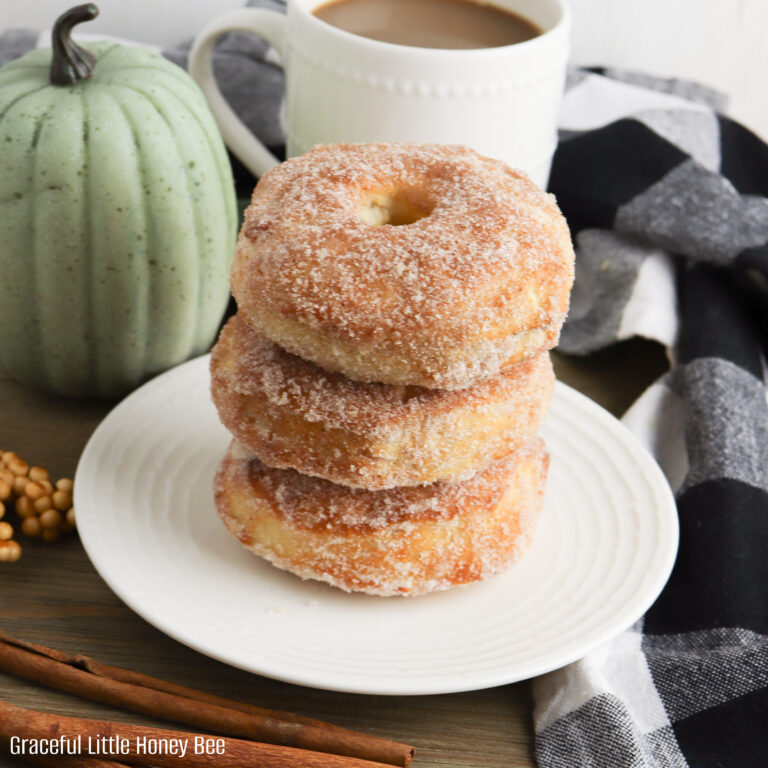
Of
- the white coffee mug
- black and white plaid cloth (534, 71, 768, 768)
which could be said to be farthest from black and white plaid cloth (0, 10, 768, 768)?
the white coffee mug

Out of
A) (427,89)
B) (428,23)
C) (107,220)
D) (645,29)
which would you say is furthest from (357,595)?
(645,29)

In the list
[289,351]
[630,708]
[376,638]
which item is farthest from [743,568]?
[289,351]

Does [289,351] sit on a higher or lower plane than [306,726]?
higher

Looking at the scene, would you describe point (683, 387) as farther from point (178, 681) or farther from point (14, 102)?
point (14, 102)

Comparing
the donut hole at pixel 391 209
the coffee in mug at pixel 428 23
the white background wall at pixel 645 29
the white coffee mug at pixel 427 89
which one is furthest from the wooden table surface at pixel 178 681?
the white background wall at pixel 645 29

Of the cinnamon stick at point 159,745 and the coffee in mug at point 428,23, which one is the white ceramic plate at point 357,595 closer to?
the cinnamon stick at point 159,745

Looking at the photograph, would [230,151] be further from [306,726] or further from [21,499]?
[306,726]
